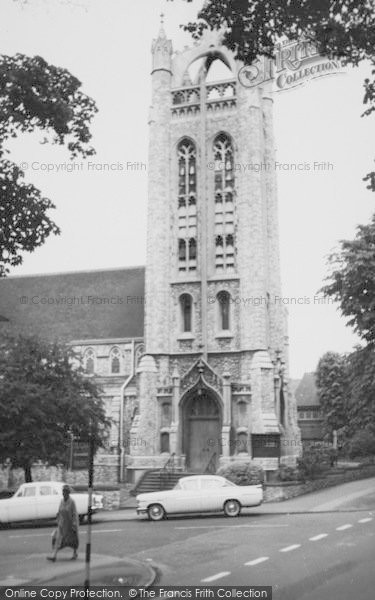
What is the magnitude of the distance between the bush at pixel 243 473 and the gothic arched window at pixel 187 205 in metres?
11.7

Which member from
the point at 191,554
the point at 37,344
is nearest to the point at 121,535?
the point at 191,554

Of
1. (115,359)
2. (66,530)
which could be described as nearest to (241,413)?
(115,359)

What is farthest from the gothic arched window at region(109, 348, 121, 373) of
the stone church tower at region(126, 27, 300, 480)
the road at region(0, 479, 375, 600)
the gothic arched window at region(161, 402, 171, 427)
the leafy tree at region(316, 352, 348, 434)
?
the leafy tree at region(316, 352, 348, 434)

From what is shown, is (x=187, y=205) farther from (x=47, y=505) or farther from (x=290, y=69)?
(x=47, y=505)

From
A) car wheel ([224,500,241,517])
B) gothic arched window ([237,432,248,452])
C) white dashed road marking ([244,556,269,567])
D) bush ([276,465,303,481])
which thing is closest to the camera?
white dashed road marking ([244,556,269,567])

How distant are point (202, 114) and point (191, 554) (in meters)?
27.9

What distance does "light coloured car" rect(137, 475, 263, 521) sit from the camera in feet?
70.1

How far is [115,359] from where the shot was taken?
1585 inches

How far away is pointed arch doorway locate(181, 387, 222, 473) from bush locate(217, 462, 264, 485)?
478 cm

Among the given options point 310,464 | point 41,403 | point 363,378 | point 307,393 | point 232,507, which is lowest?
point 232,507

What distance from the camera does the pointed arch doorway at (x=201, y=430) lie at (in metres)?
33.4

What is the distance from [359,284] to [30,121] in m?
16.8

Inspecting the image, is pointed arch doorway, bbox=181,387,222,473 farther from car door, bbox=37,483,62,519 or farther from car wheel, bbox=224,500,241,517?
car door, bbox=37,483,62,519

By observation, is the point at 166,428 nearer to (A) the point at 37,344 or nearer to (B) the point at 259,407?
(B) the point at 259,407
